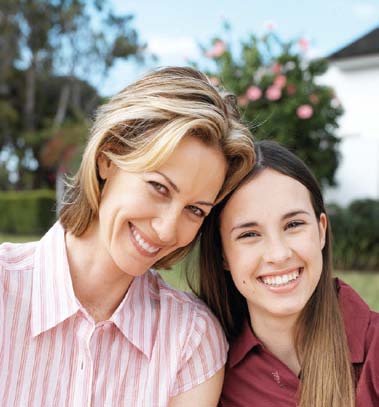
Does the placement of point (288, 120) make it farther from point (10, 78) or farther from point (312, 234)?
point (10, 78)

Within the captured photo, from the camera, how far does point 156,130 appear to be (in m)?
2.07

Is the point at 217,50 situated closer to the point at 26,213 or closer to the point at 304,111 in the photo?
the point at 304,111

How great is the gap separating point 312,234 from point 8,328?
3.45ft

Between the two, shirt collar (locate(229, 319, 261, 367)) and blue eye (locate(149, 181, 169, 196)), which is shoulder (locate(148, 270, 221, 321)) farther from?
blue eye (locate(149, 181, 169, 196))

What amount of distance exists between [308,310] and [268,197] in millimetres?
461

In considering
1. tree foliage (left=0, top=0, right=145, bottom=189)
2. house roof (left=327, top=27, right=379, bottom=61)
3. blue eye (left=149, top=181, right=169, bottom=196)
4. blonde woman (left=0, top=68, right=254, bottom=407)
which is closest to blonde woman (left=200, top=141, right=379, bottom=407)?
blonde woman (left=0, top=68, right=254, bottom=407)

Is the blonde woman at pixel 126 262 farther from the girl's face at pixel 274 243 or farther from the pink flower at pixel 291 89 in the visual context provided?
the pink flower at pixel 291 89

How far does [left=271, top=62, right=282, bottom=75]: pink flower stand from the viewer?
9.32 m

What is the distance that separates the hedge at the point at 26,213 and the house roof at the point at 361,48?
355 inches

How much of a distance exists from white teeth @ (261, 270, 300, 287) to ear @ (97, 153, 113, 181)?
25.6 inches

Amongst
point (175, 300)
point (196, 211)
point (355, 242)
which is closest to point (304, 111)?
point (355, 242)

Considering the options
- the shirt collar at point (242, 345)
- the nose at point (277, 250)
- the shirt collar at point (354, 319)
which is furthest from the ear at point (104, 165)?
the shirt collar at point (354, 319)

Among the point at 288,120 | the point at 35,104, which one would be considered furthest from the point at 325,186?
the point at 35,104

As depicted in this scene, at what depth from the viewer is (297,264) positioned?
2277 millimetres
